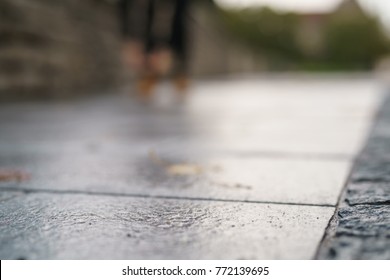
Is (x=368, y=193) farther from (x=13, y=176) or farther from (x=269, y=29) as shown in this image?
(x=269, y=29)

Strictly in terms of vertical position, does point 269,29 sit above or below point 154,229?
below

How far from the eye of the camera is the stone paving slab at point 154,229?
2.92 ft

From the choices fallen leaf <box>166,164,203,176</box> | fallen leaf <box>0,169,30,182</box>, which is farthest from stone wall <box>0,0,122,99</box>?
fallen leaf <box>166,164,203,176</box>

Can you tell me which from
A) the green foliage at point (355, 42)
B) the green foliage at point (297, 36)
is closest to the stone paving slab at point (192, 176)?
the green foliage at point (297, 36)

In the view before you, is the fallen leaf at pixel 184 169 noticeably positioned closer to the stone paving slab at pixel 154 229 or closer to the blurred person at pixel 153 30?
the stone paving slab at pixel 154 229

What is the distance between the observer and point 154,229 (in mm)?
1029

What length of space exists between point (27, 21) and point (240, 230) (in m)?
4.83

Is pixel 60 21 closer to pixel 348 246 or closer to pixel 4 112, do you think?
pixel 4 112

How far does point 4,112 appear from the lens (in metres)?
4.18

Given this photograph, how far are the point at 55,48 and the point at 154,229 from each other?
207 inches

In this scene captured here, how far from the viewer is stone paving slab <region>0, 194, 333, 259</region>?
89 centimetres

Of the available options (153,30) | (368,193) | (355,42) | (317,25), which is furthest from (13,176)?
(317,25)

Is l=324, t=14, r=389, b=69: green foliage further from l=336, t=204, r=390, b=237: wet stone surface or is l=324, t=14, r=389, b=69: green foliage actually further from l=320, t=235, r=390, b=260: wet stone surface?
l=320, t=235, r=390, b=260: wet stone surface

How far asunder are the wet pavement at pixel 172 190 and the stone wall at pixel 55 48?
90.0 inches
